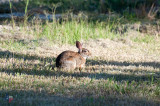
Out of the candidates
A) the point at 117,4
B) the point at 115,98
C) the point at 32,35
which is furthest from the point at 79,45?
the point at 117,4

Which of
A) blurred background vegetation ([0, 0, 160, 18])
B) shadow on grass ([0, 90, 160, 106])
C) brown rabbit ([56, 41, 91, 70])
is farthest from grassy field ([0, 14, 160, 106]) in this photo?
blurred background vegetation ([0, 0, 160, 18])

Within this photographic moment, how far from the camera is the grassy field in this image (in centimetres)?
475

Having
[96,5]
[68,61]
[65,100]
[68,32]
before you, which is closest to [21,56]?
[68,61]

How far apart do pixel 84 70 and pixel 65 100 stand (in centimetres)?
220

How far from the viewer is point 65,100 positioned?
4582mm

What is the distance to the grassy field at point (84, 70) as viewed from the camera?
475 centimetres

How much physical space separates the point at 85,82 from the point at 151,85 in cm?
134

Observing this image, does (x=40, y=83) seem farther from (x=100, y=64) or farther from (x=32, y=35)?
(x=32, y=35)

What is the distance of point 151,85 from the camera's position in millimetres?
5406

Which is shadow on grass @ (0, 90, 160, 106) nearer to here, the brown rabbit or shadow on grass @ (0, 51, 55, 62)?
the brown rabbit

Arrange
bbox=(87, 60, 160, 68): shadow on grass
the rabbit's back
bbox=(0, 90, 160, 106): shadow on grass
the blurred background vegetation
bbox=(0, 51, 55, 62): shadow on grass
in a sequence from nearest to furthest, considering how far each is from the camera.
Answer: bbox=(0, 90, 160, 106): shadow on grass → the rabbit's back → bbox=(87, 60, 160, 68): shadow on grass → bbox=(0, 51, 55, 62): shadow on grass → the blurred background vegetation

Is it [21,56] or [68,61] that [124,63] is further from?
[21,56]

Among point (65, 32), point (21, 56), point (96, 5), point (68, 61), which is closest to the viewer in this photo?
point (68, 61)

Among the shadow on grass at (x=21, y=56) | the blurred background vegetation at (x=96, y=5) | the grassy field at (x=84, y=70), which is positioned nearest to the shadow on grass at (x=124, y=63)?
the grassy field at (x=84, y=70)
